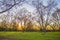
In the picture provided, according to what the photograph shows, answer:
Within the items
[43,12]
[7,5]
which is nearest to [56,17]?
[43,12]

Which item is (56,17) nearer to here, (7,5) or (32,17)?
(32,17)

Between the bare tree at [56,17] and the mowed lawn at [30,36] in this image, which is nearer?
the mowed lawn at [30,36]

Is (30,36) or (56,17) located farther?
(56,17)

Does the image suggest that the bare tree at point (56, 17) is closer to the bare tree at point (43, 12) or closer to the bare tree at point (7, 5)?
the bare tree at point (43, 12)

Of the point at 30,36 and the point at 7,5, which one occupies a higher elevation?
the point at 7,5

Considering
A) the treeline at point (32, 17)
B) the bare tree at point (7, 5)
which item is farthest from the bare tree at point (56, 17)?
the bare tree at point (7, 5)

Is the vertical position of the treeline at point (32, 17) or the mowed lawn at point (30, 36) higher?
the treeline at point (32, 17)

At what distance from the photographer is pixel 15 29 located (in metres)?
4.12

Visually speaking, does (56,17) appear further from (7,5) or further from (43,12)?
(7,5)

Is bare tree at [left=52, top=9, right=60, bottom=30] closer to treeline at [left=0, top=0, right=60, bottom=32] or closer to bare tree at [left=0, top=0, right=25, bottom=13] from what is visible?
treeline at [left=0, top=0, right=60, bottom=32]

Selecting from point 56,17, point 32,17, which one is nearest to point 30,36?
point 32,17

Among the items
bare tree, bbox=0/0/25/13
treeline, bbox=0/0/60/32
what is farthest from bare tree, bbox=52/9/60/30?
bare tree, bbox=0/0/25/13

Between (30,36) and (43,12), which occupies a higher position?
(43,12)

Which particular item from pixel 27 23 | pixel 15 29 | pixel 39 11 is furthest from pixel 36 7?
pixel 15 29
